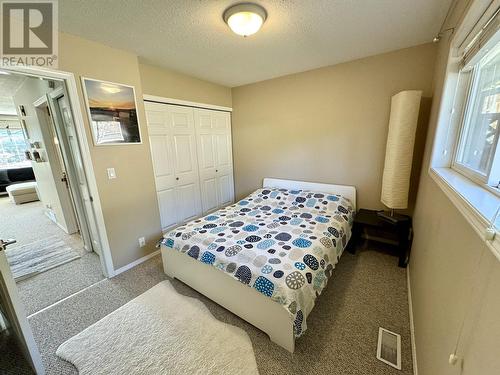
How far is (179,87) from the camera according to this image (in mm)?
2938

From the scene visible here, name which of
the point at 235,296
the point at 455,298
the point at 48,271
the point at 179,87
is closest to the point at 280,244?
the point at 235,296

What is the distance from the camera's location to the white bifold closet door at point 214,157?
11.1 ft

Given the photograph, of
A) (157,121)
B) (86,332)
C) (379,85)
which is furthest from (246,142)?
(86,332)

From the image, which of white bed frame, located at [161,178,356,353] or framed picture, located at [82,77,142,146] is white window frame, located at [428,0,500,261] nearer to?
white bed frame, located at [161,178,356,353]

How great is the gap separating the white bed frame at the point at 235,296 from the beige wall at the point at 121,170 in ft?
1.97

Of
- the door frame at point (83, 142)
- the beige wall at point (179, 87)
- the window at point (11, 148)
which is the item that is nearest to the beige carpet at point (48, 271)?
the door frame at point (83, 142)

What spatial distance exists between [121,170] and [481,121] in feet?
10.2

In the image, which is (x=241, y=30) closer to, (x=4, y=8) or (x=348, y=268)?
(x=4, y=8)

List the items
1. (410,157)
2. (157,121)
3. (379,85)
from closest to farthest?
1. (410,157)
2. (379,85)
3. (157,121)

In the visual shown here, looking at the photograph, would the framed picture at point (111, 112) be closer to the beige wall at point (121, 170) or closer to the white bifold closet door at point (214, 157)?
the beige wall at point (121, 170)

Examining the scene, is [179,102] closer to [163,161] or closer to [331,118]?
[163,161]

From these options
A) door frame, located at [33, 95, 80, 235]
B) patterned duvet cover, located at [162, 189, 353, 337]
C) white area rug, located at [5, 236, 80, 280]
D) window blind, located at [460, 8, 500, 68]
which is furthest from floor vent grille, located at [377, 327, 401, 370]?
door frame, located at [33, 95, 80, 235]

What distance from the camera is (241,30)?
5.24 feet

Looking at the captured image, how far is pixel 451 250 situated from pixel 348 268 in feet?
4.92
